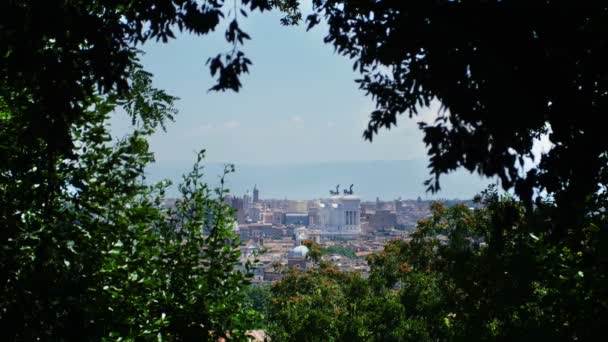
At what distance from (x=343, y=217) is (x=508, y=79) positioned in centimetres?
19002

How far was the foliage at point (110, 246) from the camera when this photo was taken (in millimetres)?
5527

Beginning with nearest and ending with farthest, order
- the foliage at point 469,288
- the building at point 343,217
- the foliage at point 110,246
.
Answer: the foliage at point 110,246 → the foliage at point 469,288 → the building at point 343,217

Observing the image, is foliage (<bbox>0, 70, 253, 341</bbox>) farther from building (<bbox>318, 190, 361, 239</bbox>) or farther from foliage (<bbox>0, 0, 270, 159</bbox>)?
building (<bbox>318, 190, 361, 239</bbox>)

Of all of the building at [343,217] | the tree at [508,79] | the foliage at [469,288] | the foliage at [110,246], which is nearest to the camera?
the tree at [508,79]

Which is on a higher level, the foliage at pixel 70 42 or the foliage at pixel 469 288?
the foliage at pixel 70 42

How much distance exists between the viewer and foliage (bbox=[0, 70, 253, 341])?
5.53 meters

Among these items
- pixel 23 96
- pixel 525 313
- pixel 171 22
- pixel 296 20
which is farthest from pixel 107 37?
pixel 525 313

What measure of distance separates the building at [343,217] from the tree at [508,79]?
183914 mm

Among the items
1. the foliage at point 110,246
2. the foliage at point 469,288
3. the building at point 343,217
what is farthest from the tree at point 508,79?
the building at point 343,217

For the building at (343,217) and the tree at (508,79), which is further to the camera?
the building at (343,217)

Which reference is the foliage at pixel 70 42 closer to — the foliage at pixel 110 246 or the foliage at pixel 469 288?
the foliage at pixel 110 246

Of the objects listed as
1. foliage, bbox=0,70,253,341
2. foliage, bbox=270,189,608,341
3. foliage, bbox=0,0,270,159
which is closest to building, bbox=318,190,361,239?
foliage, bbox=270,189,608,341

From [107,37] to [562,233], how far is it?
9.00 feet

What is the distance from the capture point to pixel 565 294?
7004 millimetres
